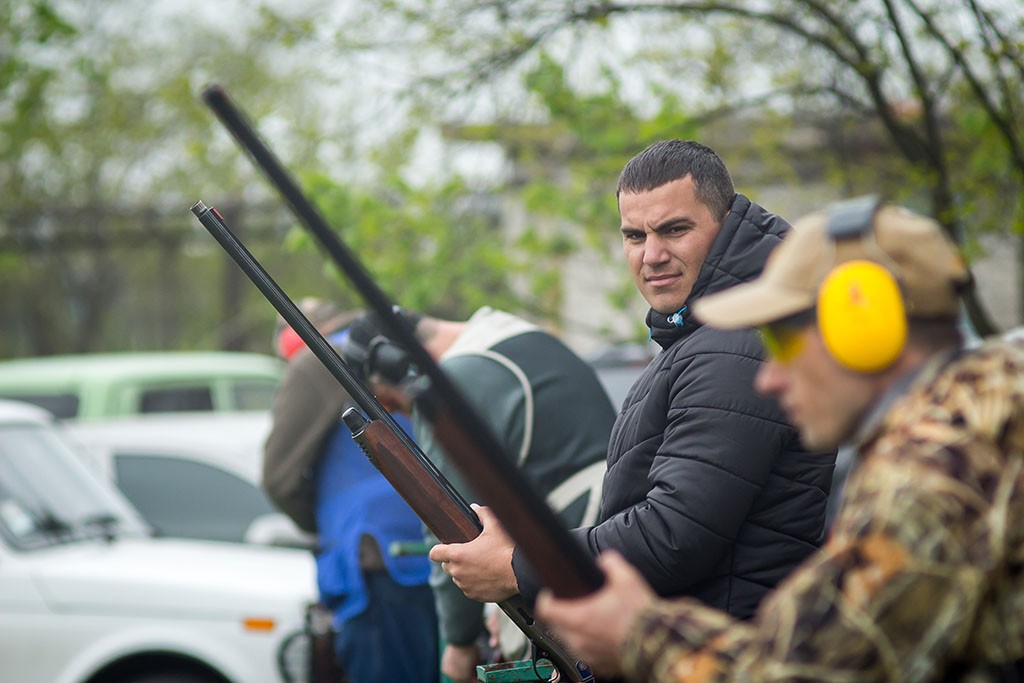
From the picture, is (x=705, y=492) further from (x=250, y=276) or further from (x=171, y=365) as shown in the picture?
(x=171, y=365)

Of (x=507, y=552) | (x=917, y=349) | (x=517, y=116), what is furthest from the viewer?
(x=517, y=116)

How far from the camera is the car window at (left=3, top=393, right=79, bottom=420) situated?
1108cm

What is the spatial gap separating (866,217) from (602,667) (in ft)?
2.36

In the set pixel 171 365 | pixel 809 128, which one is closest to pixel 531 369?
pixel 809 128

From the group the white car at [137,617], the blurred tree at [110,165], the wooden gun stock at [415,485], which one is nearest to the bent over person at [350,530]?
the white car at [137,617]

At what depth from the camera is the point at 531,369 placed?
12.8 ft

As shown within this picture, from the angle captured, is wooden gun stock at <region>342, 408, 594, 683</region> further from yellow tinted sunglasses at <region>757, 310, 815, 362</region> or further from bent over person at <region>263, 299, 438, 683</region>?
bent over person at <region>263, 299, 438, 683</region>

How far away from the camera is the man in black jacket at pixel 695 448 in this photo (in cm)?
247

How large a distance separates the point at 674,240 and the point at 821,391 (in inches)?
49.1

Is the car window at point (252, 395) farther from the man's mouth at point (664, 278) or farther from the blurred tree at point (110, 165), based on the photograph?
the man's mouth at point (664, 278)

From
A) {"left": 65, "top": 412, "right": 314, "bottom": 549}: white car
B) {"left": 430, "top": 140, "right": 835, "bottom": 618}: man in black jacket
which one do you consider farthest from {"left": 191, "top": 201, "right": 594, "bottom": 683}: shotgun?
{"left": 65, "top": 412, "right": 314, "bottom": 549}: white car

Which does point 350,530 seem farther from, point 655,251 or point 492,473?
point 492,473

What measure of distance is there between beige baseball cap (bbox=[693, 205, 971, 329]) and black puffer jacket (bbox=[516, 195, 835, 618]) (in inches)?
31.3

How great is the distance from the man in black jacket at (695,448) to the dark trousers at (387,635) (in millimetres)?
2089
